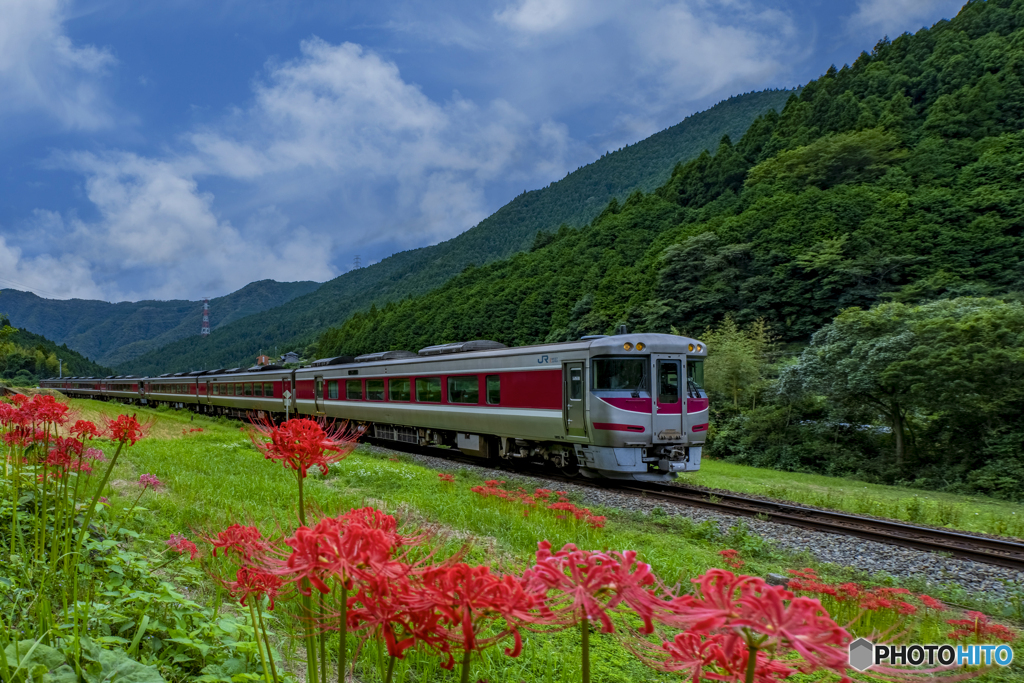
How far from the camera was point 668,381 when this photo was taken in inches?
448

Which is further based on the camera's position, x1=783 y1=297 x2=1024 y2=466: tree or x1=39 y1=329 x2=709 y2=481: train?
x1=783 y1=297 x2=1024 y2=466: tree

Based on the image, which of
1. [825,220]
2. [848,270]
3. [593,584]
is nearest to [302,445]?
[593,584]

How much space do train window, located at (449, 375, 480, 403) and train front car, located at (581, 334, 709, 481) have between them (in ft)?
10.3

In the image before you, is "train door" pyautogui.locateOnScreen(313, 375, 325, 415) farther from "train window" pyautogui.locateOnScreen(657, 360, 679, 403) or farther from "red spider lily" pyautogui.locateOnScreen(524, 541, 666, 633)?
"red spider lily" pyautogui.locateOnScreen(524, 541, 666, 633)

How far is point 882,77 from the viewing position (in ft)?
167

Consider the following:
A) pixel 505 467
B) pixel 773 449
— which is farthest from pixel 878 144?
pixel 505 467

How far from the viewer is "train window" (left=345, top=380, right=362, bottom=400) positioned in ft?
63.2

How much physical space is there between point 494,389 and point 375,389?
6310 millimetres

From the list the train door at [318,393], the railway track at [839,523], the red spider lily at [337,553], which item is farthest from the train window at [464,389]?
the red spider lily at [337,553]

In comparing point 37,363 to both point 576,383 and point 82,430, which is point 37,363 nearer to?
point 576,383

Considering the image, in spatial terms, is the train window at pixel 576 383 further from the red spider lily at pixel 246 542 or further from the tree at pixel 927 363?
the tree at pixel 927 363

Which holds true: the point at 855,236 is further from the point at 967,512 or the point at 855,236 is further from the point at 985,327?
the point at 967,512

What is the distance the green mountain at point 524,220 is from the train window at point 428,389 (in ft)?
257

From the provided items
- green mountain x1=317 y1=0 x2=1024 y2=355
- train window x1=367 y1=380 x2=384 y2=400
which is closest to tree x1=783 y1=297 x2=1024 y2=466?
train window x1=367 y1=380 x2=384 y2=400
